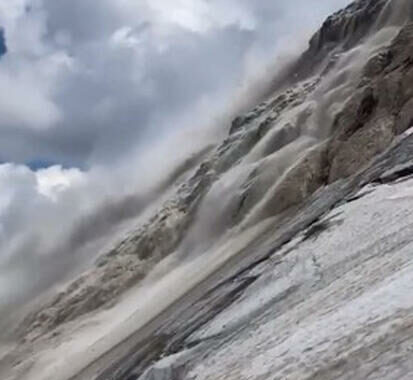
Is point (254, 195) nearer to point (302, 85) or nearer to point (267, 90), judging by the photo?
point (302, 85)

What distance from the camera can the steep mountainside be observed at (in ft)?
44.3

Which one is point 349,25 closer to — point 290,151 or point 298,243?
point 290,151

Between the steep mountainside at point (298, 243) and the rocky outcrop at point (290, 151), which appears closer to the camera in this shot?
the steep mountainside at point (298, 243)

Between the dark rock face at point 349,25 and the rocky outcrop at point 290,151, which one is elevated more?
the dark rock face at point 349,25

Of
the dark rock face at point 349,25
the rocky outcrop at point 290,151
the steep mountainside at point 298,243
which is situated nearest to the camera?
the steep mountainside at point 298,243

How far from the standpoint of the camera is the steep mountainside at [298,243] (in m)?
13.5

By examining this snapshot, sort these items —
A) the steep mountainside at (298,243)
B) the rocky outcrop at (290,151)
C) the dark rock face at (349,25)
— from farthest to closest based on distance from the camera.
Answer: the dark rock face at (349,25), the rocky outcrop at (290,151), the steep mountainside at (298,243)

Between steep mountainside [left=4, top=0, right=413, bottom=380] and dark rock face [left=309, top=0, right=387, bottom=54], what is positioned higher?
dark rock face [left=309, top=0, right=387, bottom=54]

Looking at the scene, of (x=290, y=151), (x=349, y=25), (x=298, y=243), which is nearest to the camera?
(x=298, y=243)

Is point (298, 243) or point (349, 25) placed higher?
point (349, 25)

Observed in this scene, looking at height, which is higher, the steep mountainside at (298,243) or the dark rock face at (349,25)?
the dark rock face at (349,25)

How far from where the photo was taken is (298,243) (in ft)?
63.9

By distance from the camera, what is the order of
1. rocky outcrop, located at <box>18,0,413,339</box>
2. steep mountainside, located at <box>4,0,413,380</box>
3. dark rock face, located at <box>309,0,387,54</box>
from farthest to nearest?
dark rock face, located at <box>309,0,387,54</box>, rocky outcrop, located at <box>18,0,413,339</box>, steep mountainside, located at <box>4,0,413,380</box>

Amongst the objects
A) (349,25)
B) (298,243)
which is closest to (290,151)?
(349,25)
